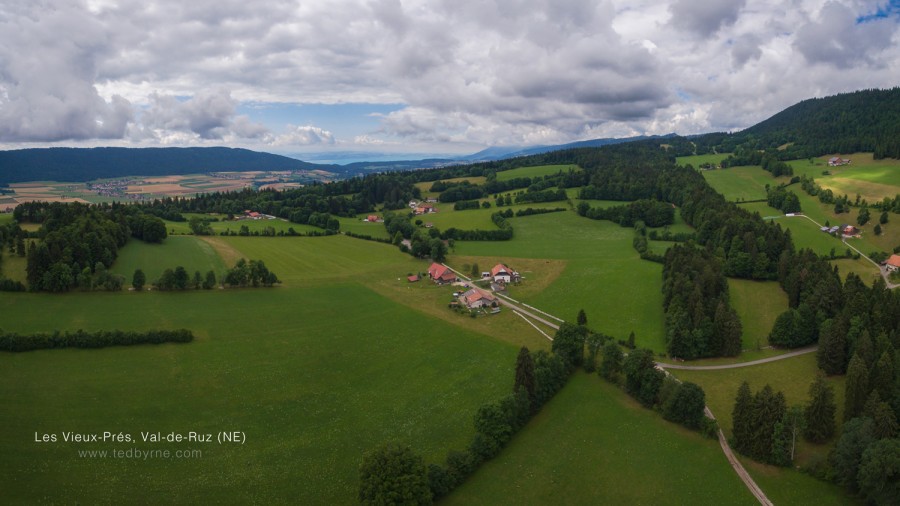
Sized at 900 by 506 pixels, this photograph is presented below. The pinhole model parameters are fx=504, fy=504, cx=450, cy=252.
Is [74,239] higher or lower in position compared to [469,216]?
higher

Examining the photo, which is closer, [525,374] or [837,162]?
[525,374]

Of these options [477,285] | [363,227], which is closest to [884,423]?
[477,285]

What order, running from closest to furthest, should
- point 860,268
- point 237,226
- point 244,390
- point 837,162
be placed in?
point 244,390 → point 860,268 → point 237,226 → point 837,162

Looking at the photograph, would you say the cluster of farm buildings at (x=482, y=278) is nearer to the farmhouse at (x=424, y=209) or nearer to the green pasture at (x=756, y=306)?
the green pasture at (x=756, y=306)

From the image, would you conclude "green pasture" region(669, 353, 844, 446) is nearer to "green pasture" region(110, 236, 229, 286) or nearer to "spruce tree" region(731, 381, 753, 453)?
"spruce tree" region(731, 381, 753, 453)

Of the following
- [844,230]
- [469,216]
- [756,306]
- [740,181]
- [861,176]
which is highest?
[861,176]

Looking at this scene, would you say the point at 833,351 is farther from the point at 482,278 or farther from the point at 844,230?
the point at 844,230

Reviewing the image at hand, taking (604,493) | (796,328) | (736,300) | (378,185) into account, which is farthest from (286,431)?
(378,185)
